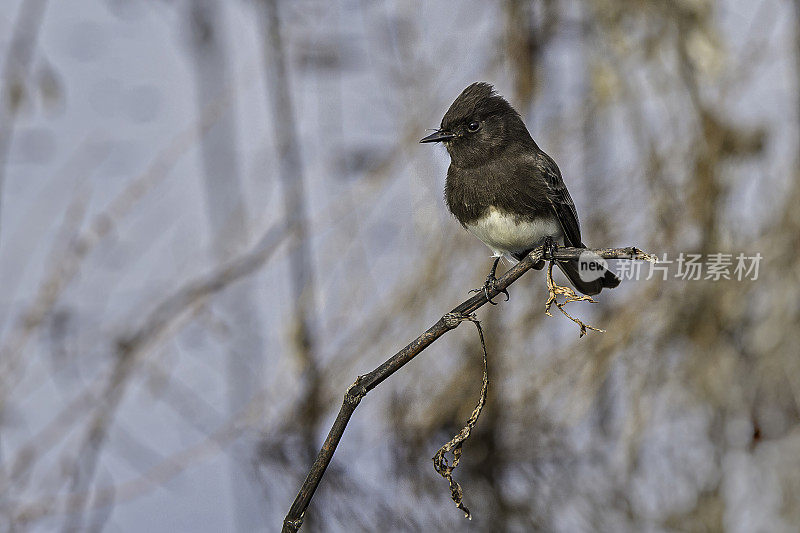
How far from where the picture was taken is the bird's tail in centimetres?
275

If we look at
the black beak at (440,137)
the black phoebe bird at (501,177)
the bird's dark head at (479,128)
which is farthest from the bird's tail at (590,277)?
the black beak at (440,137)

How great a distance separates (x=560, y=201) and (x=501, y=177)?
0.21m

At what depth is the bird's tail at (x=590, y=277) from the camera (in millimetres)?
2755

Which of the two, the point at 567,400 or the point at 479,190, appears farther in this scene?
the point at 567,400

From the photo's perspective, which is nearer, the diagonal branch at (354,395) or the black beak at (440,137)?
the diagonal branch at (354,395)

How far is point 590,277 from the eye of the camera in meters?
2.84

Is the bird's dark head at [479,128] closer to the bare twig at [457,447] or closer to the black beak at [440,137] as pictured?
the black beak at [440,137]

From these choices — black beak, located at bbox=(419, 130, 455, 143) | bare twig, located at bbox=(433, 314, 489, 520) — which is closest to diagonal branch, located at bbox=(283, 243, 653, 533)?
bare twig, located at bbox=(433, 314, 489, 520)

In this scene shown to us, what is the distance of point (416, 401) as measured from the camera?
4090 millimetres

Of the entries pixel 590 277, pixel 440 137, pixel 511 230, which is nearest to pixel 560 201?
pixel 511 230

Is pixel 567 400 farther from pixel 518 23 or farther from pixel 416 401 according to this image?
pixel 518 23

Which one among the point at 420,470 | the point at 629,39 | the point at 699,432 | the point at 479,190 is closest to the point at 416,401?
the point at 420,470

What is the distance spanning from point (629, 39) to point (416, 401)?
196 cm

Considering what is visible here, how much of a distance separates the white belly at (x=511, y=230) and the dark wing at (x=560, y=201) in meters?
0.03
